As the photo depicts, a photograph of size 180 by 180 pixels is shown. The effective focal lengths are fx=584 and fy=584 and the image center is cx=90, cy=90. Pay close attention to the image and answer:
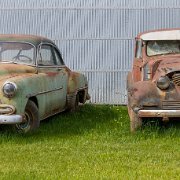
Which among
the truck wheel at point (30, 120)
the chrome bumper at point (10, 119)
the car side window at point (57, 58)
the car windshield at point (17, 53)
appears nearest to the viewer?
the chrome bumper at point (10, 119)

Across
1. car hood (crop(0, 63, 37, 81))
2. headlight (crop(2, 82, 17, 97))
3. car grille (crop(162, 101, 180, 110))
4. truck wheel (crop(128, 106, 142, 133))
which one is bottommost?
truck wheel (crop(128, 106, 142, 133))

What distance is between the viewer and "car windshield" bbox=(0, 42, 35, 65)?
33.3ft

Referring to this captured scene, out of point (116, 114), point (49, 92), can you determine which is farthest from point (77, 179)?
point (116, 114)

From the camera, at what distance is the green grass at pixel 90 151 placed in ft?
22.1

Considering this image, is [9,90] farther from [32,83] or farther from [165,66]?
[165,66]

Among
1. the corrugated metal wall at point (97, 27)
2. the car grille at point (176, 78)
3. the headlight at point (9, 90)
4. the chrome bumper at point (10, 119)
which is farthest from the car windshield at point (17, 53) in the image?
the corrugated metal wall at point (97, 27)

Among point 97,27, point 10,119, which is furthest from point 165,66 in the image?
point 97,27

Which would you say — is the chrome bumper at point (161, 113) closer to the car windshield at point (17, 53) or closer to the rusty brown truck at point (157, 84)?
the rusty brown truck at point (157, 84)

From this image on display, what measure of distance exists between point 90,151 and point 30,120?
1.65 m

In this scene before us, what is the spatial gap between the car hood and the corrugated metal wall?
4079mm

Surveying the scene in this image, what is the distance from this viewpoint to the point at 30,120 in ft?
30.5

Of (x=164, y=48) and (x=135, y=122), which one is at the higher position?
(x=164, y=48)

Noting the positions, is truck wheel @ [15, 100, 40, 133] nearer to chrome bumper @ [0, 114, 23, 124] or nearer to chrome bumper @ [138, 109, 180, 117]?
chrome bumper @ [0, 114, 23, 124]

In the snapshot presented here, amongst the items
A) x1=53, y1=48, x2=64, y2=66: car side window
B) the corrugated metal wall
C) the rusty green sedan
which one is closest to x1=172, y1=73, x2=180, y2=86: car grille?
the rusty green sedan
